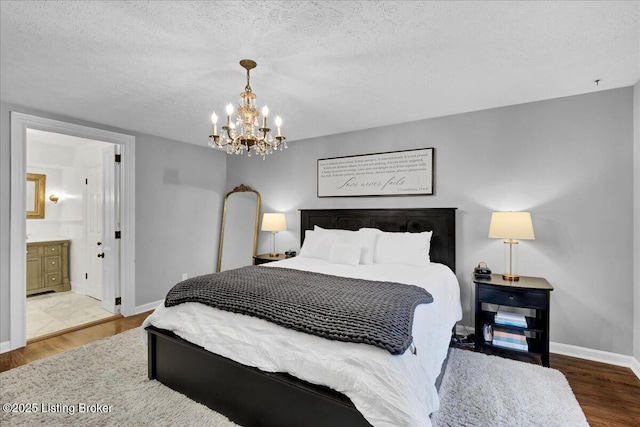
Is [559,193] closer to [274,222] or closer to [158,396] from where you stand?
[274,222]

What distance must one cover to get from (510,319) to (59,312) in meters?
5.41

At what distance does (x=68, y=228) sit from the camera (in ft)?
16.9

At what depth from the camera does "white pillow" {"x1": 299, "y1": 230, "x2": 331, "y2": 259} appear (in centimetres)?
354

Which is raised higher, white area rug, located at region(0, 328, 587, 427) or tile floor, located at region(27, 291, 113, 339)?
white area rug, located at region(0, 328, 587, 427)

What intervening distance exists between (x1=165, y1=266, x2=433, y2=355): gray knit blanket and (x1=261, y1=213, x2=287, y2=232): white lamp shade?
1.59 metres

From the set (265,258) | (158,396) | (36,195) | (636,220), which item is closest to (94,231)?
(36,195)

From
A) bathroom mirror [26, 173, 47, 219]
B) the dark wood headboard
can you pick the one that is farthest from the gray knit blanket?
bathroom mirror [26, 173, 47, 219]

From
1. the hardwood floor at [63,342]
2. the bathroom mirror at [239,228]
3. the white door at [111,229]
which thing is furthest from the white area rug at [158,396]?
the bathroom mirror at [239,228]

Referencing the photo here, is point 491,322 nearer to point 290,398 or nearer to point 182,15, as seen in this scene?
point 290,398

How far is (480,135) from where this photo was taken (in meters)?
3.24

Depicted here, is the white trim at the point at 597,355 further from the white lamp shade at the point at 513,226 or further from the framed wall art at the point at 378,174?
the framed wall art at the point at 378,174

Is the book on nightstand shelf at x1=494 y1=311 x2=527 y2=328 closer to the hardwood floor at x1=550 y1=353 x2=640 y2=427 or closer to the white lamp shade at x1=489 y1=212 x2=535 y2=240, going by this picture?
the hardwood floor at x1=550 y1=353 x2=640 y2=427

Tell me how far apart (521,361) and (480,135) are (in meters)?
2.23

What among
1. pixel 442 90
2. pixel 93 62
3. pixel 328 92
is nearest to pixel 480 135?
pixel 442 90
